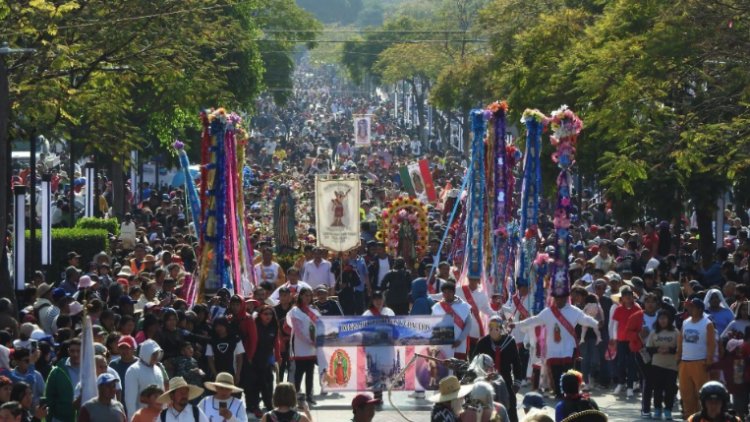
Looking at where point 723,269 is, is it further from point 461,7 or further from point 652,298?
point 461,7

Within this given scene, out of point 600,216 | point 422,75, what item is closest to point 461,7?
point 422,75

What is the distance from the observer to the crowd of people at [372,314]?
548 inches

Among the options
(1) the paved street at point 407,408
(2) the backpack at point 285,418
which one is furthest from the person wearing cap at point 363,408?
(1) the paved street at point 407,408

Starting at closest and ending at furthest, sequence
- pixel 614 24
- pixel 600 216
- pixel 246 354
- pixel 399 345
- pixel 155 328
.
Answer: pixel 155 328 → pixel 246 354 → pixel 399 345 → pixel 614 24 → pixel 600 216

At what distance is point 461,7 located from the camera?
9450 centimetres

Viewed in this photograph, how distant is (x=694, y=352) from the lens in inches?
760

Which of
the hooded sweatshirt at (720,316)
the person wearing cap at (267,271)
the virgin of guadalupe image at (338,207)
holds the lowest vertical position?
the hooded sweatshirt at (720,316)

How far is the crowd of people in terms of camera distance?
1392cm

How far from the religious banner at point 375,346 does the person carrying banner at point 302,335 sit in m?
0.10

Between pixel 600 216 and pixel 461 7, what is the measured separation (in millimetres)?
53713

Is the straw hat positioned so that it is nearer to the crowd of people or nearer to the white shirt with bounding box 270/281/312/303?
the crowd of people

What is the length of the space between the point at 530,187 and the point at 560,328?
487 centimetres

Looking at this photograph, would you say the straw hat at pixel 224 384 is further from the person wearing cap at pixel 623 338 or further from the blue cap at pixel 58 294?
the person wearing cap at pixel 623 338

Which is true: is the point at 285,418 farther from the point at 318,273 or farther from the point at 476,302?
the point at 318,273
